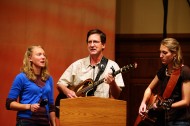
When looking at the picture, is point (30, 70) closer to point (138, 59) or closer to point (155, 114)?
point (155, 114)

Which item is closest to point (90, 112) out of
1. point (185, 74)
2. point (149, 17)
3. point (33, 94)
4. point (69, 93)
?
point (33, 94)

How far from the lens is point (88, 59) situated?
15.5 feet

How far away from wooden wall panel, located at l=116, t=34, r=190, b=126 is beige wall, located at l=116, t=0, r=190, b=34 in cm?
11

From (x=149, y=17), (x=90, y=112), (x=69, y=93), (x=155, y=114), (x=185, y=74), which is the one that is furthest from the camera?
(x=149, y=17)

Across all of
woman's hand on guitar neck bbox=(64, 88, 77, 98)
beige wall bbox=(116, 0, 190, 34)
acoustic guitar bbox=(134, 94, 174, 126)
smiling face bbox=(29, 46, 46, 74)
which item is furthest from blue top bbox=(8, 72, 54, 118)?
beige wall bbox=(116, 0, 190, 34)

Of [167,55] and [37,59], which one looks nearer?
[167,55]

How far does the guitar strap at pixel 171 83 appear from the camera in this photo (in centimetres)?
409

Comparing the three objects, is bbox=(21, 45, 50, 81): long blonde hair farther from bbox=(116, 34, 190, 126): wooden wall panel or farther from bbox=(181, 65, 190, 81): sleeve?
bbox=(116, 34, 190, 126): wooden wall panel

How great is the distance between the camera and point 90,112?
12.0 feet

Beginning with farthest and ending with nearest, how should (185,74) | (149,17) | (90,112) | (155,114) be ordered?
(149,17) → (155,114) → (185,74) → (90,112)

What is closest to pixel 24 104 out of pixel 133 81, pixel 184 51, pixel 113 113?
pixel 113 113

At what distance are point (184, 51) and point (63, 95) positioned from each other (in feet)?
7.57

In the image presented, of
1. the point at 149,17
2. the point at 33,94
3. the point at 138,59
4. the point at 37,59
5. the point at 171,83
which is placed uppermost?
the point at 149,17

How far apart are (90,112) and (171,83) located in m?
0.94
